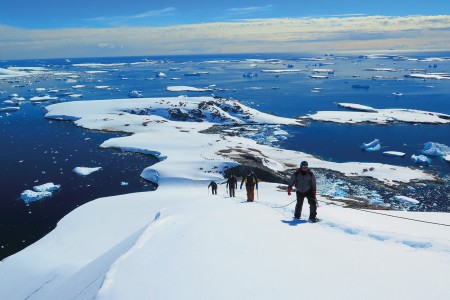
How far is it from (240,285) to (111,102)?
78.8 metres

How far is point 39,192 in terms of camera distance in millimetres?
33906

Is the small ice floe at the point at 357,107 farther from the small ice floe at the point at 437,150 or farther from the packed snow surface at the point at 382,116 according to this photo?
the small ice floe at the point at 437,150

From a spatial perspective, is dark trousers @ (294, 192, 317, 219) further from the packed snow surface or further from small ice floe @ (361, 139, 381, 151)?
the packed snow surface

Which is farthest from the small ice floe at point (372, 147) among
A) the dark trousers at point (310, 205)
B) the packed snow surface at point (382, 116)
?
the dark trousers at point (310, 205)

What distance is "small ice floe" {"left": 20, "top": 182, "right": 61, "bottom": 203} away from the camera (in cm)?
3260

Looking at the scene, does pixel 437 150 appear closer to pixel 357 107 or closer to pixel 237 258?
pixel 357 107

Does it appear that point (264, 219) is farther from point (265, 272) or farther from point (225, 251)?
point (265, 272)

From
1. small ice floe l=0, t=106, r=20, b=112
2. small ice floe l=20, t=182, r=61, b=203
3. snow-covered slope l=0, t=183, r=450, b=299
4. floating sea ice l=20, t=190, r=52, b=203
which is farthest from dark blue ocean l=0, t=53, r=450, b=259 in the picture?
snow-covered slope l=0, t=183, r=450, b=299

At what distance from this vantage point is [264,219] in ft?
38.8

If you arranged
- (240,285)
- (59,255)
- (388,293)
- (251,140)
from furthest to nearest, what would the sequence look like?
(251,140) → (59,255) → (240,285) → (388,293)

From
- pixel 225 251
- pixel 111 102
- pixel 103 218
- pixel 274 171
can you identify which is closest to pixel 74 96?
pixel 111 102

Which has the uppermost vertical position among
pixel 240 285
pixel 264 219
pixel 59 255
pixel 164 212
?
pixel 240 285

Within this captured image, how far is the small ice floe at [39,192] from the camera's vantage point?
32597mm

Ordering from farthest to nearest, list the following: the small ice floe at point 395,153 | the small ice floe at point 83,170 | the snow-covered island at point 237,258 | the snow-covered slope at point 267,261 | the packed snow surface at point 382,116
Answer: the packed snow surface at point 382,116
the small ice floe at point 395,153
the small ice floe at point 83,170
the snow-covered island at point 237,258
the snow-covered slope at point 267,261
